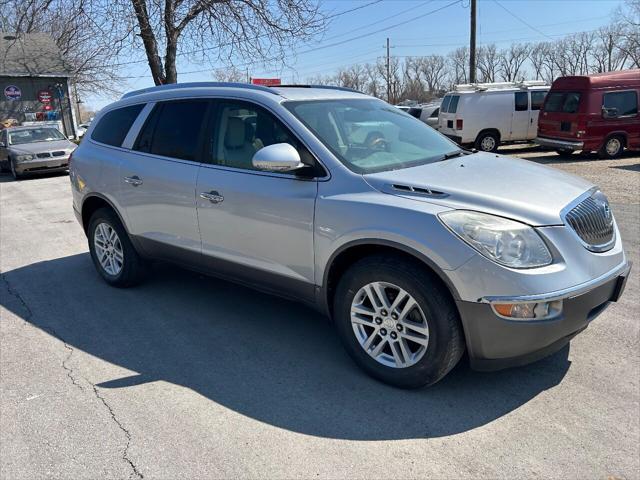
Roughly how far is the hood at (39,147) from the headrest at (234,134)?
13190 millimetres

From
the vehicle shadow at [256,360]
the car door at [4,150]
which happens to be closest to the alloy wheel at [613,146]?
the vehicle shadow at [256,360]

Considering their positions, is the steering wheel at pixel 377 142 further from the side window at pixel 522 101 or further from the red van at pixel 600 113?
the side window at pixel 522 101

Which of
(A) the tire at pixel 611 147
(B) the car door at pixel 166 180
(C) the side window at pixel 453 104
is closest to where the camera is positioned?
(B) the car door at pixel 166 180

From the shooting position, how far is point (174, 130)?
4.44 meters

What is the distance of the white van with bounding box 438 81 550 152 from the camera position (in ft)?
53.9

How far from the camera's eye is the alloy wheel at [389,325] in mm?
3074

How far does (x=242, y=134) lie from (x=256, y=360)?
1.67 meters

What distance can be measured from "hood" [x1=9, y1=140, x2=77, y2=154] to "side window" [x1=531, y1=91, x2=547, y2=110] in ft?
47.2

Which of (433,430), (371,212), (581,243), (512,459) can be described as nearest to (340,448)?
(433,430)

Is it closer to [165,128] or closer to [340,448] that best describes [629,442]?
[340,448]

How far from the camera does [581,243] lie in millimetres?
2941

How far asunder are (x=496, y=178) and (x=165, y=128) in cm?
279

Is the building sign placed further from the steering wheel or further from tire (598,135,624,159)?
the steering wheel

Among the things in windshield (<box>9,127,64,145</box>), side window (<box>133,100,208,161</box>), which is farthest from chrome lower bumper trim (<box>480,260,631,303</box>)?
windshield (<box>9,127,64,145</box>)
